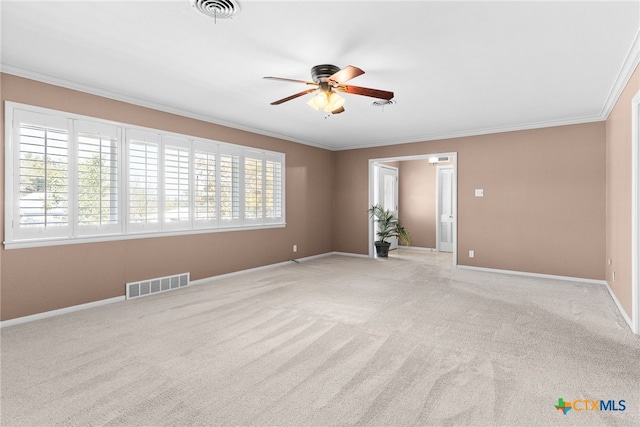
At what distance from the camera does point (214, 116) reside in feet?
16.8

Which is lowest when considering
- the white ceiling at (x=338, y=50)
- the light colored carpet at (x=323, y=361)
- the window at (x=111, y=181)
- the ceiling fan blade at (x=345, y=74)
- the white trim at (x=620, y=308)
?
the light colored carpet at (x=323, y=361)

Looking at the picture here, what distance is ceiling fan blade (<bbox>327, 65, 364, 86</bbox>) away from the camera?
2621 mm

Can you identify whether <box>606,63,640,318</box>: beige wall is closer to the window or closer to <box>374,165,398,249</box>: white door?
<box>374,165,398,249</box>: white door

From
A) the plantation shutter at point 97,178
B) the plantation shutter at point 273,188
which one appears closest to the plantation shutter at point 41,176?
the plantation shutter at point 97,178

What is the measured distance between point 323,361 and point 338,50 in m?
2.54

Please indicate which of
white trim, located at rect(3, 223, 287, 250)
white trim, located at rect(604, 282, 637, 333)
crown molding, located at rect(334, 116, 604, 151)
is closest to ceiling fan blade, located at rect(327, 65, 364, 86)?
white trim, located at rect(3, 223, 287, 250)

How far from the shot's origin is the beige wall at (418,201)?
8.71m

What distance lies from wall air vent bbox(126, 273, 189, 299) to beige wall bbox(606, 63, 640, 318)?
5248 millimetres

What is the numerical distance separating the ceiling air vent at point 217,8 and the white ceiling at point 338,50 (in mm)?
69

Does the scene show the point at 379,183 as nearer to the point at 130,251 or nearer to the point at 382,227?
the point at 382,227

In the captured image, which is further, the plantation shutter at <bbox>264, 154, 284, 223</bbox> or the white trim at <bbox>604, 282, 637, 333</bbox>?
the plantation shutter at <bbox>264, 154, 284, 223</bbox>

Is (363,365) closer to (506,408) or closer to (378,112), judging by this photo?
(506,408)

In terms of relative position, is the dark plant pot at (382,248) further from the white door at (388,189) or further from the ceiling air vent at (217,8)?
the ceiling air vent at (217,8)

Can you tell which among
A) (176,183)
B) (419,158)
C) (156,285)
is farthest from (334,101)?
(419,158)
